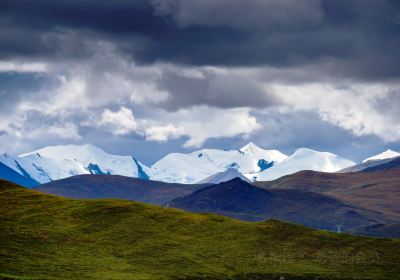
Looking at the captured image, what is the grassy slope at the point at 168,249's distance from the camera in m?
150

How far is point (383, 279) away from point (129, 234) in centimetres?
6358

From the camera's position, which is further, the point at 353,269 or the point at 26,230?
the point at 26,230

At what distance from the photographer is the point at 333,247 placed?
588 ft

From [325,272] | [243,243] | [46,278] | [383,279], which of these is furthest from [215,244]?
[46,278]

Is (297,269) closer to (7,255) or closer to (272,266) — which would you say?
(272,266)

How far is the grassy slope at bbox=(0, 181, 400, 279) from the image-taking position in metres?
150

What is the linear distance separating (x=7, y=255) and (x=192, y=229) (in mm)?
58599

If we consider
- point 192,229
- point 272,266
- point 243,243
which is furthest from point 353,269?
point 192,229

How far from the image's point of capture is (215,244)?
181m

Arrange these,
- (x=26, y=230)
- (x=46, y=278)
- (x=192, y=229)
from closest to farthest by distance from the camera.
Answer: (x=46, y=278), (x=26, y=230), (x=192, y=229)

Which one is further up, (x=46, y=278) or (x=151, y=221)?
(x=151, y=221)

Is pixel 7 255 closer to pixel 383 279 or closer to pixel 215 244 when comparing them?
pixel 215 244

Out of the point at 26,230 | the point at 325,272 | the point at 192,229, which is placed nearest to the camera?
the point at 325,272

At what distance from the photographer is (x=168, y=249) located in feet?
570
